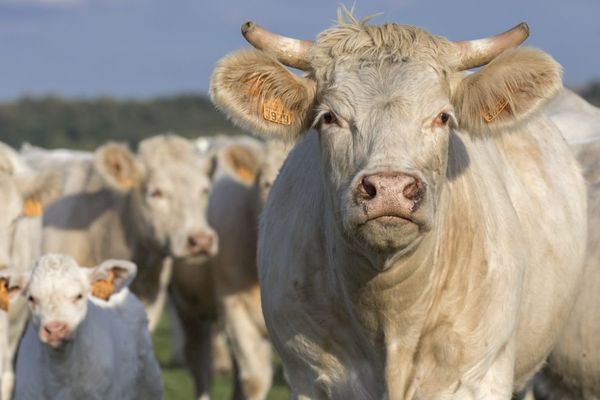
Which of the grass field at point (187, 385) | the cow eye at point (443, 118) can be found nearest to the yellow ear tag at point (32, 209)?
the grass field at point (187, 385)

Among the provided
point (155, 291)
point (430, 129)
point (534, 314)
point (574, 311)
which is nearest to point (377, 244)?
point (430, 129)

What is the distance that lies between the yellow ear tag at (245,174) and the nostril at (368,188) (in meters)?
7.39

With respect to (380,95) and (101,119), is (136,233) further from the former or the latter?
(101,119)

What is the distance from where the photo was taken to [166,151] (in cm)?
1263

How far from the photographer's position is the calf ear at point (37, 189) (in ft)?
34.9

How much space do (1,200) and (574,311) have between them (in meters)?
4.00

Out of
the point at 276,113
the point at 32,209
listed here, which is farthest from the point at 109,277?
the point at 276,113

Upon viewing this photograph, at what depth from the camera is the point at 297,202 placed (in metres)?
6.38

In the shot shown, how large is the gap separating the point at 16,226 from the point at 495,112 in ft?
16.8

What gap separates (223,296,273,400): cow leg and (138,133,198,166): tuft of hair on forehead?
1279mm

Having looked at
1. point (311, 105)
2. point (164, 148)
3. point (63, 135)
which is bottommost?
point (63, 135)

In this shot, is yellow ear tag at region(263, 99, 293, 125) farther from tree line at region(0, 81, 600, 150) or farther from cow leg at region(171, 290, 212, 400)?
tree line at region(0, 81, 600, 150)

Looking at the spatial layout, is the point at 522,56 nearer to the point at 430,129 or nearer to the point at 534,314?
the point at 430,129

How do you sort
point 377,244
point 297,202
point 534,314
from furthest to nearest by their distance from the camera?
point 534,314 < point 297,202 < point 377,244
